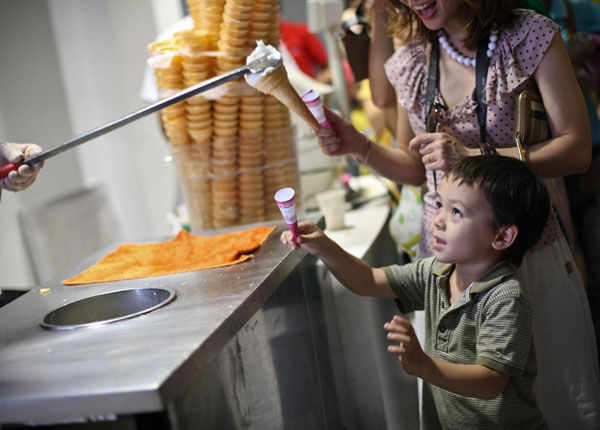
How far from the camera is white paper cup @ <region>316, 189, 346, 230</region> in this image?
2.23 meters

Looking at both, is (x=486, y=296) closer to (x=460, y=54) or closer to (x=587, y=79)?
(x=460, y=54)

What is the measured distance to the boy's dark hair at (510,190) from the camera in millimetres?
1260

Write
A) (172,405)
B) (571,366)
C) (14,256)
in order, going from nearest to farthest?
(172,405) < (571,366) < (14,256)

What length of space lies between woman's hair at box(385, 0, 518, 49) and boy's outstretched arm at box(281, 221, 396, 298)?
21.2 inches

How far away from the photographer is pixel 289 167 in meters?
2.06

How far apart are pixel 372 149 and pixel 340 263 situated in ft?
1.17

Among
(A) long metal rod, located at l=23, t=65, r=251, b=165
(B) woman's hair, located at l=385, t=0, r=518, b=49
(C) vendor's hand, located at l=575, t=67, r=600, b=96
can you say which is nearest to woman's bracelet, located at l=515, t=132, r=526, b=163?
(B) woman's hair, located at l=385, t=0, r=518, b=49

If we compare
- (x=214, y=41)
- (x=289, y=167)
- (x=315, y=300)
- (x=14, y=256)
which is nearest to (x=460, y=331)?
(x=315, y=300)

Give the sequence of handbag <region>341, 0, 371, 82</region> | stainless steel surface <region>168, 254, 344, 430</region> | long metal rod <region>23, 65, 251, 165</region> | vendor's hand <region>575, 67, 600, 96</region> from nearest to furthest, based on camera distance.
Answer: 1. stainless steel surface <region>168, 254, 344, 430</region>
2. long metal rod <region>23, 65, 251, 165</region>
3. handbag <region>341, 0, 371, 82</region>
4. vendor's hand <region>575, 67, 600, 96</region>

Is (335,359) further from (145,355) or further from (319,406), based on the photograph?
(145,355)

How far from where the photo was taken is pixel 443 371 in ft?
3.81

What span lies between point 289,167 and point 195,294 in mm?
864

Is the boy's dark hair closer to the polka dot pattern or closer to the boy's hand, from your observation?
the polka dot pattern

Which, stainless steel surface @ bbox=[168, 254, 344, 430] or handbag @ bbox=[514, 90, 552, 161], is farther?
handbag @ bbox=[514, 90, 552, 161]
